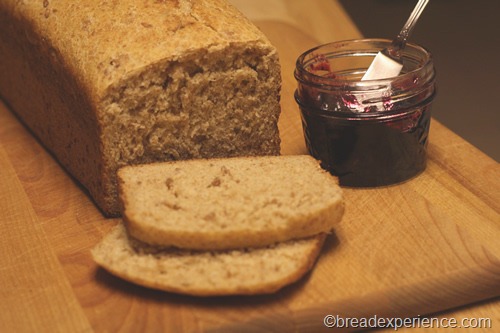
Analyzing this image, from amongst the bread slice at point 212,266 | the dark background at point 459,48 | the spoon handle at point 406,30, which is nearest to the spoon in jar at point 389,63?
the spoon handle at point 406,30

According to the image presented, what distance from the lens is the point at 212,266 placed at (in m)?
2.65

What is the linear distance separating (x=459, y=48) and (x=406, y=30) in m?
2.81

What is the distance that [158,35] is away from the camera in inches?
122

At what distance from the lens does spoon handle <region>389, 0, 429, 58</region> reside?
11.0 feet

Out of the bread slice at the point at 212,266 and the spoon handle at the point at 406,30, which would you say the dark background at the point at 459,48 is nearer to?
the spoon handle at the point at 406,30

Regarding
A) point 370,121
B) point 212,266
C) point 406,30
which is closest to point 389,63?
point 406,30

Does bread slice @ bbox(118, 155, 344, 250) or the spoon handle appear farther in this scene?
the spoon handle

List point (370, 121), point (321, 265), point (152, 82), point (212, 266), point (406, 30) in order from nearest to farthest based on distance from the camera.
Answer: point (212, 266), point (321, 265), point (152, 82), point (370, 121), point (406, 30)

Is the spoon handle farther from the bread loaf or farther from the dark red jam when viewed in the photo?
the bread loaf

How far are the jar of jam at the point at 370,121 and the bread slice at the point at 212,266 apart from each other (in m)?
0.62

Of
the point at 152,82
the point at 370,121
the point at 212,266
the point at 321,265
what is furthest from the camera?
the point at 370,121

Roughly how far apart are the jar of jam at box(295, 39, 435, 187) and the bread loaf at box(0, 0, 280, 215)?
19 centimetres

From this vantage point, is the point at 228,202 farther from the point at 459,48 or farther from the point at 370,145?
the point at 459,48

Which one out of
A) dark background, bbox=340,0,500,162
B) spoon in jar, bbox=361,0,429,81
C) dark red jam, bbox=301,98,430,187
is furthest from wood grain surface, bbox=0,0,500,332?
dark background, bbox=340,0,500,162
